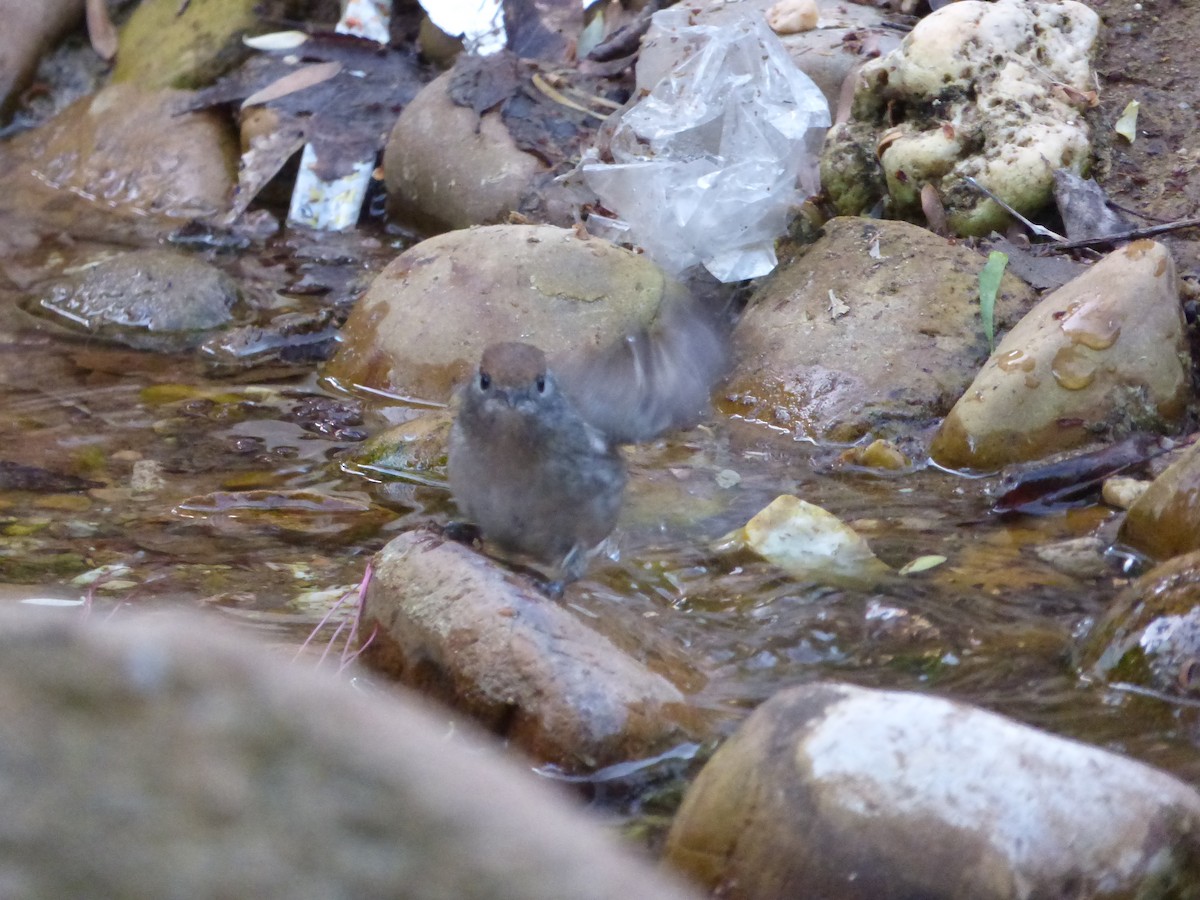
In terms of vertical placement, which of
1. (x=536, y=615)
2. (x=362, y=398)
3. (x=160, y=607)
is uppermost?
(x=536, y=615)

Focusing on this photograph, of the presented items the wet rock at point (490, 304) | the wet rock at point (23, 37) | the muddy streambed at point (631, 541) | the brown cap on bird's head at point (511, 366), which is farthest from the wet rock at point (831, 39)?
the wet rock at point (23, 37)

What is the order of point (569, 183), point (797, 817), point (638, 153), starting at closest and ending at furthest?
point (797, 817) → point (638, 153) → point (569, 183)

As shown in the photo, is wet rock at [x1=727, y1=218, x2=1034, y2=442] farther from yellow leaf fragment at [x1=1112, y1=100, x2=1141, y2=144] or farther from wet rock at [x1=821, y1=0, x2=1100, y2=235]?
yellow leaf fragment at [x1=1112, y1=100, x2=1141, y2=144]

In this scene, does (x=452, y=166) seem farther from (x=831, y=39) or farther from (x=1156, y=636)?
(x=1156, y=636)

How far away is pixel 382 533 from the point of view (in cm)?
486

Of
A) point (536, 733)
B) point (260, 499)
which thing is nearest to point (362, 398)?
point (260, 499)

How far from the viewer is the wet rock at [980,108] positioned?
603 cm

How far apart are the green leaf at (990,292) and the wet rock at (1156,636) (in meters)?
2.01

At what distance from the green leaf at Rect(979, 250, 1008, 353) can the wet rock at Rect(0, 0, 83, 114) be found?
727 centimetres

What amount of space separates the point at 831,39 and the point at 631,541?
3.47 metres

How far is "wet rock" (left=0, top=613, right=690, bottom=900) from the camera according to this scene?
117 centimetres

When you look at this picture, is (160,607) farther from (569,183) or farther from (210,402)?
(569,183)

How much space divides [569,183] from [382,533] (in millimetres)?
2909

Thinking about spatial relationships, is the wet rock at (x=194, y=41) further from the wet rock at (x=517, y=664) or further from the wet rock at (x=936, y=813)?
the wet rock at (x=936, y=813)
